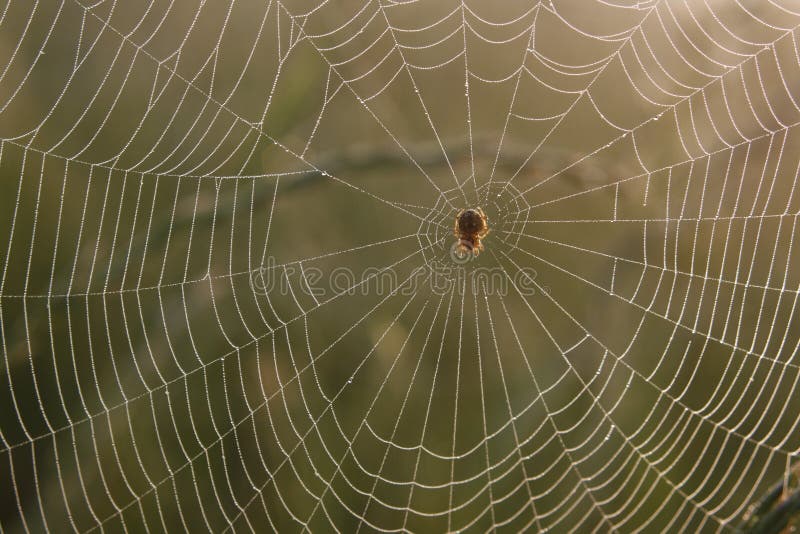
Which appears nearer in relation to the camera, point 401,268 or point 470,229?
point 470,229

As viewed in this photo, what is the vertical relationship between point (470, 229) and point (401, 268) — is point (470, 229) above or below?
above

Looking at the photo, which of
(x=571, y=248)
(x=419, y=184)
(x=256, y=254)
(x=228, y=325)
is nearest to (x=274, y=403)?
(x=228, y=325)

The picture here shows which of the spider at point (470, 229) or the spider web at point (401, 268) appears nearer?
the spider web at point (401, 268)

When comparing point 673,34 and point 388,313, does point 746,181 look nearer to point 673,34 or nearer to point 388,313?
point 673,34

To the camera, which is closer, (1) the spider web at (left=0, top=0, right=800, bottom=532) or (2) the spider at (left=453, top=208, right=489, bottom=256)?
(1) the spider web at (left=0, top=0, right=800, bottom=532)
